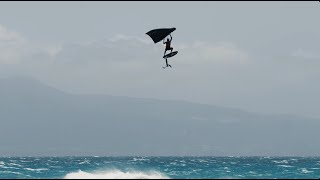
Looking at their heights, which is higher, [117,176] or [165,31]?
[165,31]

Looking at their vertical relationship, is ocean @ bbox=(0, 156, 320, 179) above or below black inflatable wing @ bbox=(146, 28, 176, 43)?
below

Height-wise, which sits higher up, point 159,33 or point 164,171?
point 159,33

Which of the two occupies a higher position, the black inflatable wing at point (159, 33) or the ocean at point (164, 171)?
the black inflatable wing at point (159, 33)

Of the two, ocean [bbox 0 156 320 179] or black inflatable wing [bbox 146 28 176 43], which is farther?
ocean [bbox 0 156 320 179]

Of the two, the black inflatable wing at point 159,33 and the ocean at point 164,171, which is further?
the ocean at point 164,171

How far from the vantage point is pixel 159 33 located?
28406mm

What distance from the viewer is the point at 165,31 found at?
28.2 metres

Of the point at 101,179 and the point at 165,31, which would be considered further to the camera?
the point at 101,179

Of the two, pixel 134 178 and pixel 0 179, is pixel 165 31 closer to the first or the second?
pixel 134 178

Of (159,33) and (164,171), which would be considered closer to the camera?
(159,33)

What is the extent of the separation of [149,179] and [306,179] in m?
13.5

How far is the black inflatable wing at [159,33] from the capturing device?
2805 centimetres

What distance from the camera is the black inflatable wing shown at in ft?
92.0

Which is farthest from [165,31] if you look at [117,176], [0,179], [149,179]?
[0,179]
